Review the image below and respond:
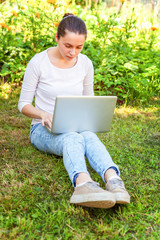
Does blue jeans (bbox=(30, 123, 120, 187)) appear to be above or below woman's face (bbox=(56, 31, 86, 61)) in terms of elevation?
below

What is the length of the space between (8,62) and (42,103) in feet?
6.11

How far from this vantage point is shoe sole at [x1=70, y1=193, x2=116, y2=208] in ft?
4.80

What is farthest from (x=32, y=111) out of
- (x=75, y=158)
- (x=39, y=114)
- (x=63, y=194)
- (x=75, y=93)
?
(x=63, y=194)

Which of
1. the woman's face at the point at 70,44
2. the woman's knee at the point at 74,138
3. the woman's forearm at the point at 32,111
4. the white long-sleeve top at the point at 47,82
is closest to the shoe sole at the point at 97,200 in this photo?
the woman's knee at the point at 74,138

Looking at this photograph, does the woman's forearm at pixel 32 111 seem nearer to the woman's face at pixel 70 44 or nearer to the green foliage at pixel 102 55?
the woman's face at pixel 70 44

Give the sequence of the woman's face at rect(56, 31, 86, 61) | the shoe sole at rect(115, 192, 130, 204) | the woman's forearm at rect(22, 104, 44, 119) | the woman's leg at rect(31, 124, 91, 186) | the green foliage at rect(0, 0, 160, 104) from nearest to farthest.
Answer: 1. the shoe sole at rect(115, 192, 130, 204)
2. the woman's leg at rect(31, 124, 91, 186)
3. the woman's face at rect(56, 31, 86, 61)
4. the woman's forearm at rect(22, 104, 44, 119)
5. the green foliage at rect(0, 0, 160, 104)

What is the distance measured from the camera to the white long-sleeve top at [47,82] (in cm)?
200

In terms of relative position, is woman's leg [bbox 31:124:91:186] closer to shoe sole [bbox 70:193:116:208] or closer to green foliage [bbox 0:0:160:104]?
shoe sole [bbox 70:193:116:208]

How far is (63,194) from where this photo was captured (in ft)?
5.71

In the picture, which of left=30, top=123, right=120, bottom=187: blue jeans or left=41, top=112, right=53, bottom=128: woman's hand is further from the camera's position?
left=41, top=112, right=53, bottom=128: woman's hand

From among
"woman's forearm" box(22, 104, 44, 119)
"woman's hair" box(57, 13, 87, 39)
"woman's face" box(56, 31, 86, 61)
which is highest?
"woman's hair" box(57, 13, 87, 39)

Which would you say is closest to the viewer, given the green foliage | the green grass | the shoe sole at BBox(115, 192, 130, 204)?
the green grass

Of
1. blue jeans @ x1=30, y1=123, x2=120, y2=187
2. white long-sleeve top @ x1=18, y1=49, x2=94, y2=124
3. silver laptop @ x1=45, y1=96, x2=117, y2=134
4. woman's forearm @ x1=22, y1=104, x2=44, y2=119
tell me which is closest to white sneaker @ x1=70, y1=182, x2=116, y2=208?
blue jeans @ x1=30, y1=123, x2=120, y2=187

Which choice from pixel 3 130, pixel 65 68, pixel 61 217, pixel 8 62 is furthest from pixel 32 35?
pixel 61 217
